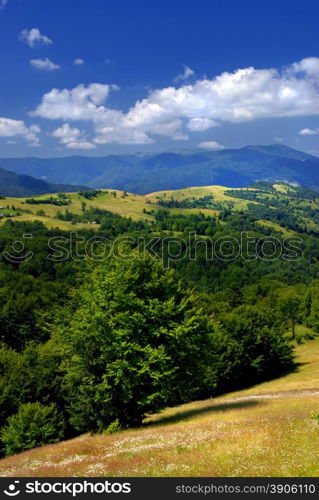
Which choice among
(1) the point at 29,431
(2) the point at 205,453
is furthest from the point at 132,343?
(1) the point at 29,431

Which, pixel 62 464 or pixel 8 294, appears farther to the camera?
pixel 8 294

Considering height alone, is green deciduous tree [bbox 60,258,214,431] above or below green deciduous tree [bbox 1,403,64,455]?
above

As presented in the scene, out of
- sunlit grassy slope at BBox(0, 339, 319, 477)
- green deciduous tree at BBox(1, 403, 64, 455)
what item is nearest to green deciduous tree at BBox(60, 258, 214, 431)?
sunlit grassy slope at BBox(0, 339, 319, 477)

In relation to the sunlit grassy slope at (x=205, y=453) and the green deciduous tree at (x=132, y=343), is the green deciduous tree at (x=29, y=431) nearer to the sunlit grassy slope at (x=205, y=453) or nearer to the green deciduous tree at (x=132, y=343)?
the green deciduous tree at (x=132, y=343)

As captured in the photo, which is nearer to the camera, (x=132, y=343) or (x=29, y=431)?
(x=132, y=343)

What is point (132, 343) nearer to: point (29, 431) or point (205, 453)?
point (205, 453)

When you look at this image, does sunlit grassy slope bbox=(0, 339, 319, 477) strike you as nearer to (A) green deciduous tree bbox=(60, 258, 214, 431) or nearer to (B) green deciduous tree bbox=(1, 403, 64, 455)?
(A) green deciduous tree bbox=(60, 258, 214, 431)

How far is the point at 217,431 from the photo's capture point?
21.1 metres

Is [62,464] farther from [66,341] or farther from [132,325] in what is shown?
[66,341]

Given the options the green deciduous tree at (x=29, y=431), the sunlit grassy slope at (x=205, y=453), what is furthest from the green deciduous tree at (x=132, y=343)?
the green deciduous tree at (x=29, y=431)

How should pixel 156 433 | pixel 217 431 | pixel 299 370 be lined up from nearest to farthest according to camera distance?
pixel 217 431, pixel 156 433, pixel 299 370

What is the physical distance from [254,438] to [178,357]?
1319 centimetres
